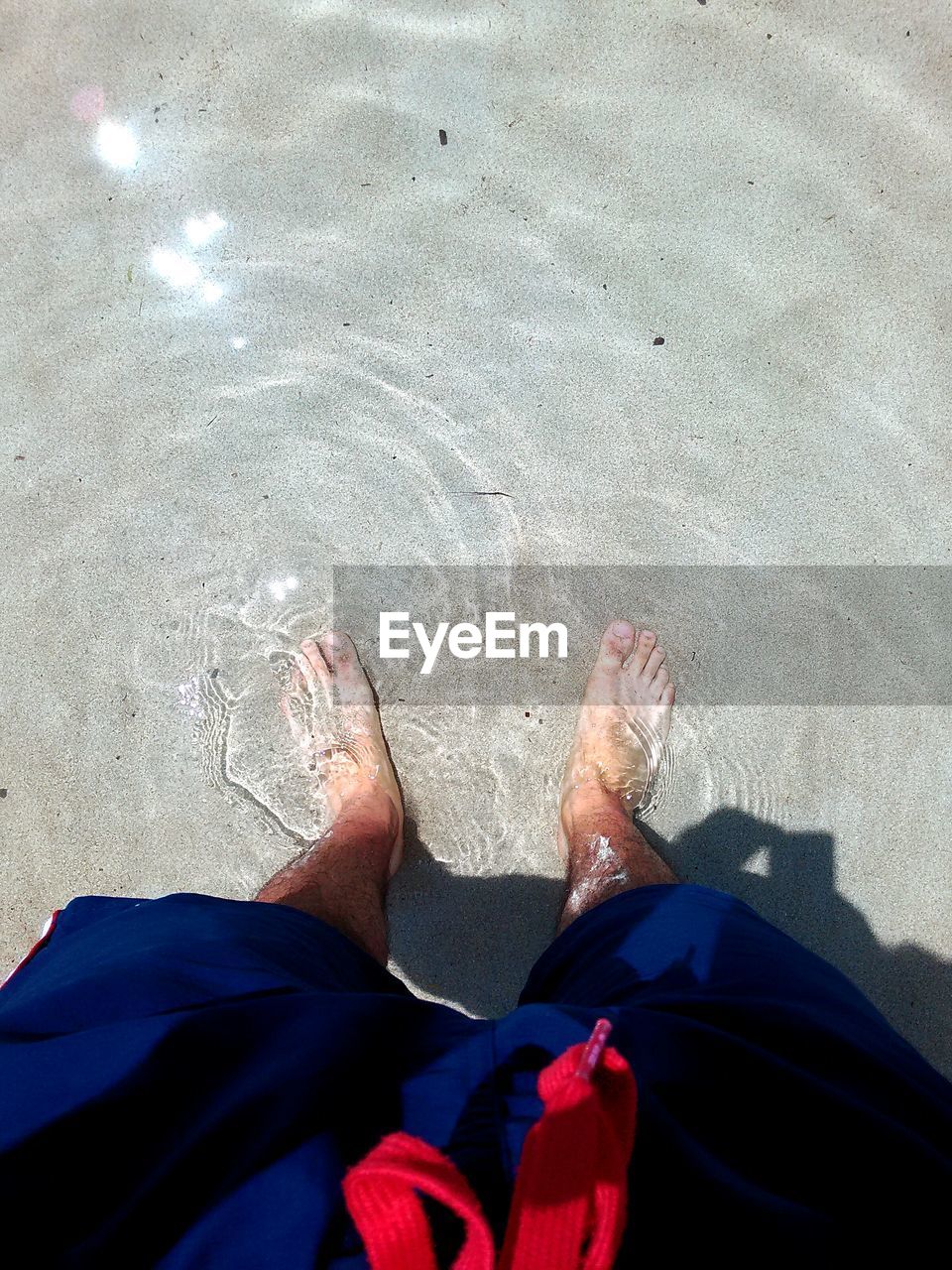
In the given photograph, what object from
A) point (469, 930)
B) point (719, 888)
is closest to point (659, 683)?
point (719, 888)

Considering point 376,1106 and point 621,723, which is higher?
point 621,723

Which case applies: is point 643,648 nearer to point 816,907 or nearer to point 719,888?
point 719,888

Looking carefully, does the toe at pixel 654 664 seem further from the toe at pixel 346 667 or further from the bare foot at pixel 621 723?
the toe at pixel 346 667

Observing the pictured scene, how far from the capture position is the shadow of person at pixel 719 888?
1879 millimetres

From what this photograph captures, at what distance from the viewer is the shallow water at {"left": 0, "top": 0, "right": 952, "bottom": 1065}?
1.98m

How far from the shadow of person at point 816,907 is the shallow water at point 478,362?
5.6 inches

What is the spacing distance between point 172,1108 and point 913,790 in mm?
1751

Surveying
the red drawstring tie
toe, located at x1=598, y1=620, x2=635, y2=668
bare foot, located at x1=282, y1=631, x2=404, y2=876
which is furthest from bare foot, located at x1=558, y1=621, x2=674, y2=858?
the red drawstring tie

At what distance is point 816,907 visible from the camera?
190 cm

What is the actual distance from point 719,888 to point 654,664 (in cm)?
56

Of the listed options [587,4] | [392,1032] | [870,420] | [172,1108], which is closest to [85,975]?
[172,1108]

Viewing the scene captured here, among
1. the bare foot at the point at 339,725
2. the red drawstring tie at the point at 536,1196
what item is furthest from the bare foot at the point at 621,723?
the red drawstring tie at the point at 536,1196

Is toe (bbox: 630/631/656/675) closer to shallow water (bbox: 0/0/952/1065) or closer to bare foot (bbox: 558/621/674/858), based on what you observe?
bare foot (bbox: 558/621/674/858)

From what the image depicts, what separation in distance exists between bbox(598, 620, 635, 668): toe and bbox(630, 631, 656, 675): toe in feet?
0.05
